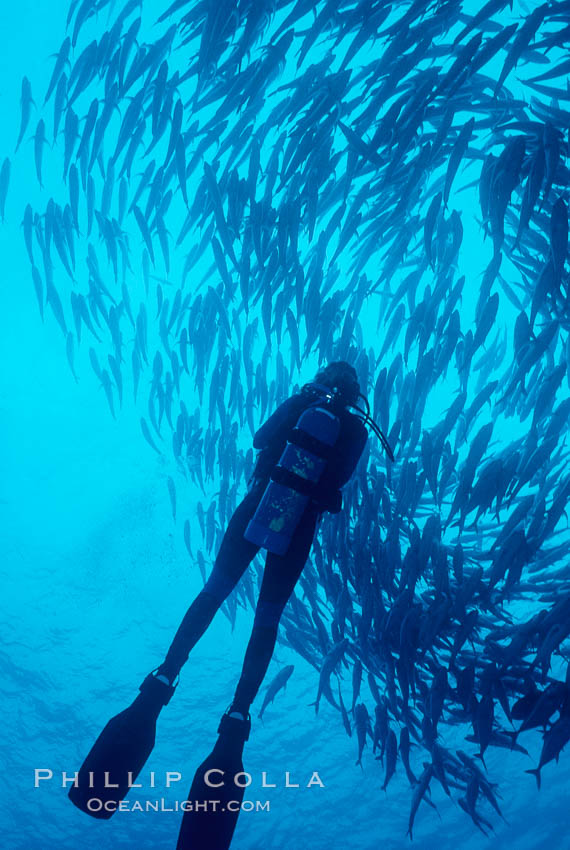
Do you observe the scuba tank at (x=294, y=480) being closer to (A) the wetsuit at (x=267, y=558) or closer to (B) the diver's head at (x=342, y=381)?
(A) the wetsuit at (x=267, y=558)

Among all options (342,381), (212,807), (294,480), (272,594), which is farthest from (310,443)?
(212,807)

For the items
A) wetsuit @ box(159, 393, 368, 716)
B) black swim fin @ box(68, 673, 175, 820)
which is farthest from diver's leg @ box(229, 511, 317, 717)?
black swim fin @ box(68, 673, 175, 820)

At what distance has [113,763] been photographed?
81.1 inches

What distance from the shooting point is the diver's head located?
8.77 ft

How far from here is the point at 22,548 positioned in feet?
71.4

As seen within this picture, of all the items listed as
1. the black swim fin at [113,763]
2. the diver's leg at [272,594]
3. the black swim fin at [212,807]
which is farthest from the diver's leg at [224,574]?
the black swim fin at [212,807]

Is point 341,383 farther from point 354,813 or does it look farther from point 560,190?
point 354,813

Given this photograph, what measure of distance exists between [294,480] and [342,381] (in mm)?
617

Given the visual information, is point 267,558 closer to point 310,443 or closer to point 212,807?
point 310,443

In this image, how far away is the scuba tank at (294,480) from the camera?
7.50 ft

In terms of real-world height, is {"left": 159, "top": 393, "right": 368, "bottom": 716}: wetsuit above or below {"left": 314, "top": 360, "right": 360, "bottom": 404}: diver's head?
below

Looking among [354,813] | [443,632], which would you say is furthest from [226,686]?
[443,632]

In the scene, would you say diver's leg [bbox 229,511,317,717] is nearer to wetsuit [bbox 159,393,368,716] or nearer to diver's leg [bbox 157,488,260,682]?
wetsuit [bbox 159,393,368,716]

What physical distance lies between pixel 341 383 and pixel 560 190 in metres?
1.88
